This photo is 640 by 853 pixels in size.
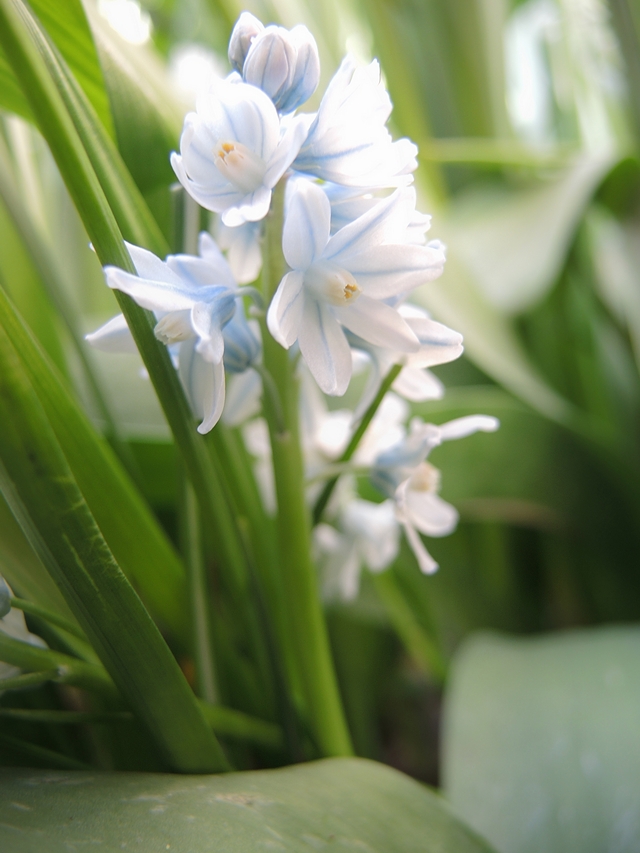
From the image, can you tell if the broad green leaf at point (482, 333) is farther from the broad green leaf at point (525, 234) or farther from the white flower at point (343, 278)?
the white flower at point (343, 278)

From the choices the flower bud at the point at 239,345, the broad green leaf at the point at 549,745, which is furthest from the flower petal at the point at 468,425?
the broad green leaf at the point at 549,745

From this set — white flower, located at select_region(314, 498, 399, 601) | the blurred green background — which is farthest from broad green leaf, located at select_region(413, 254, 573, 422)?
white flower, located at select_region(314, 498, 399, 601)

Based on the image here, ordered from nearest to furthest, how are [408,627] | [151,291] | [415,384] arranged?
1. [151,291]
2. [415,384]
3. [408,627]

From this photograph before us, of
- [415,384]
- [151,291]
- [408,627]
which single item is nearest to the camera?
[151,291]

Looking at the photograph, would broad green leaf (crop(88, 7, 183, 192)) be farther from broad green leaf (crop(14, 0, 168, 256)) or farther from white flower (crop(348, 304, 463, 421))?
white flower (crop(348, 304, 463, 421))

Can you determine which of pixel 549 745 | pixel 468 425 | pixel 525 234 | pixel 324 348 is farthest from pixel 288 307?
pixel 525 234

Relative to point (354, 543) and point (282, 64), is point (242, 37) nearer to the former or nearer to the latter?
point (282, 64)
